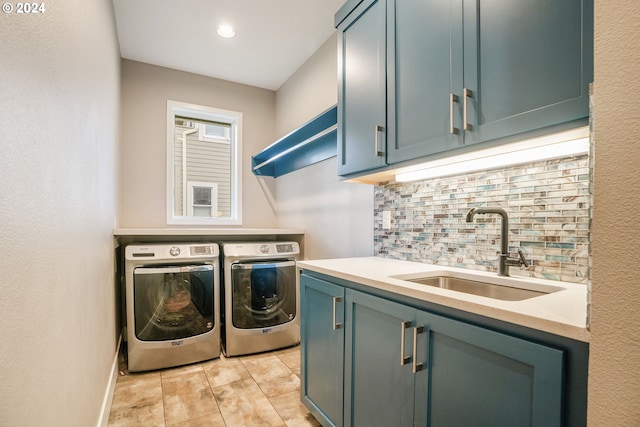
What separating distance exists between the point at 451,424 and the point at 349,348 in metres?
0.55

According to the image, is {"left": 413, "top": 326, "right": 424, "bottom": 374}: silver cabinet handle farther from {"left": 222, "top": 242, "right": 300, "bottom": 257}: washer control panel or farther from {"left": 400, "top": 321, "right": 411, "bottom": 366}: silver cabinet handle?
{"left": 222, "top": 242, "right": 300, "bottom": 257}: washer control panel

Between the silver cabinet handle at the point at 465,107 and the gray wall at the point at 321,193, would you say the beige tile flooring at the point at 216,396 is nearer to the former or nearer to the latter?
the gray wall at the point at 321,193

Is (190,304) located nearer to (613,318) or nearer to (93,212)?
(93,212)

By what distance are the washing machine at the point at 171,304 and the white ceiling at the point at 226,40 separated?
1.83 m

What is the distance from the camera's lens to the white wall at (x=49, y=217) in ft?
2.09

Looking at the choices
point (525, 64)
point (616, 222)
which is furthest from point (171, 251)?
point (616, 222)

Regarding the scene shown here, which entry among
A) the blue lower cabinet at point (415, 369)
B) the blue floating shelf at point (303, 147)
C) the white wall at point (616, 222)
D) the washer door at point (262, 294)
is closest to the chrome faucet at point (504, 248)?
the blue lower cabinet at point (415, 369)

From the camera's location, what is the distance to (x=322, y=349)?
1.65 metres

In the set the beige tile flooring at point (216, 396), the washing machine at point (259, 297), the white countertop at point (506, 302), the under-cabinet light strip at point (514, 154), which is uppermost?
the under-cabinet light strip at point (514, 154)

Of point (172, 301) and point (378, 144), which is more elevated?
point (378, 144)

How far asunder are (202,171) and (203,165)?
3.6 inches

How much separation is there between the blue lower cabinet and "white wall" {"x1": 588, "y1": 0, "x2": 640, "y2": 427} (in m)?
0.17

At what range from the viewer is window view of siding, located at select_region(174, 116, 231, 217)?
4.24 m

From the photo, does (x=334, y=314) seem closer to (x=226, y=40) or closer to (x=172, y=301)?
(x=172, y=301)
